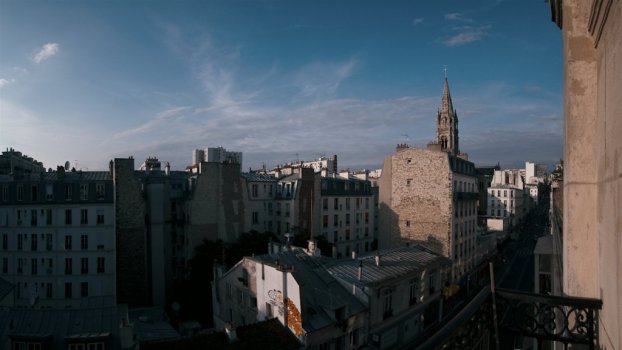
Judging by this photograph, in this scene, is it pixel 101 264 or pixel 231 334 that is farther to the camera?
pixel 101 264

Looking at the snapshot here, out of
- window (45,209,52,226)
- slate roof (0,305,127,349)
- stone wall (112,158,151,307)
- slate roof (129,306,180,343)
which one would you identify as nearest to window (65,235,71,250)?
window (45,209,52,226)

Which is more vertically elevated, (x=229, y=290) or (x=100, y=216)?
(x=100, y=216)

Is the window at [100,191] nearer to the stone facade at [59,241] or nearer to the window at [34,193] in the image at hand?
the stone facade at [59,241]

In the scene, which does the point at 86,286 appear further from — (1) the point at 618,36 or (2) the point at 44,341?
(1) the point at 618,36

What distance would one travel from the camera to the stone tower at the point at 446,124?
72.2 metres

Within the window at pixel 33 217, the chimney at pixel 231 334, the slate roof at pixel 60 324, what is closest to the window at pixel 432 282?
the chimney at pixel 231 334

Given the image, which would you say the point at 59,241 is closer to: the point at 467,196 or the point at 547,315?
the point at 547,315

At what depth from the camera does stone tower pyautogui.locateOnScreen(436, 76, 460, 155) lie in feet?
237

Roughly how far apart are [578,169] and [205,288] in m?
25.8

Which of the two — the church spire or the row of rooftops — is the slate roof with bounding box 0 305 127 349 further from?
the church spire

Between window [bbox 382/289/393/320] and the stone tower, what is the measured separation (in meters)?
59.6

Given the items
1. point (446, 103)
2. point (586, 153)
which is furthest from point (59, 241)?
point (446, 103)

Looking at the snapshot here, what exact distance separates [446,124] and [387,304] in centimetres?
6174

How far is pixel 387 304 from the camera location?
56.8 ft
